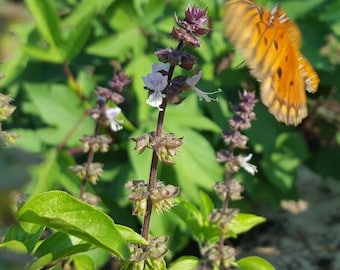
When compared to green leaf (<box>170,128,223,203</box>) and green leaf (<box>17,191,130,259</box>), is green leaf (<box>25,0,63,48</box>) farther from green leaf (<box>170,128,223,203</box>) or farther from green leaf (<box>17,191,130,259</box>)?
green leaf (<box>17,191,130,259</box>)

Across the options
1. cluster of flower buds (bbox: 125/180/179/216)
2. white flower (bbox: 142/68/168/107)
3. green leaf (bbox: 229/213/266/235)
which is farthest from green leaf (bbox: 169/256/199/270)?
white flower (bbox: 142/68/168/107)

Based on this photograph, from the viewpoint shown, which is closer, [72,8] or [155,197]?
[155,197]

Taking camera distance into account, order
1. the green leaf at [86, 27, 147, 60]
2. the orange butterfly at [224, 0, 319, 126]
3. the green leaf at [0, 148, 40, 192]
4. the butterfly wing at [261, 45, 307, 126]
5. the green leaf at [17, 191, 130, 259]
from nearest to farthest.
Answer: the green leaf at [0, 148, 40, 192] → the green leaf at [17, 191, 130, 259] → the orange butterfly at [224, 0, 319, 126] → the butterfly wing at [261, 45, 307, 126] → the green leaf at [86, 27, 147, 60]

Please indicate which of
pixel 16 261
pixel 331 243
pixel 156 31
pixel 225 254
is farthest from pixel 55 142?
pixel 16 261

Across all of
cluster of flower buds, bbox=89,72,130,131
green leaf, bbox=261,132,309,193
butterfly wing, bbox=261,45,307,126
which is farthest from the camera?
green leaf, bbox=261,132,309,193

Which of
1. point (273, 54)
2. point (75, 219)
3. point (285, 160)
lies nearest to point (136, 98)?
point (285, 160)

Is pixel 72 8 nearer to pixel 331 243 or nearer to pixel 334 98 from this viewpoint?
pixel 334 98
